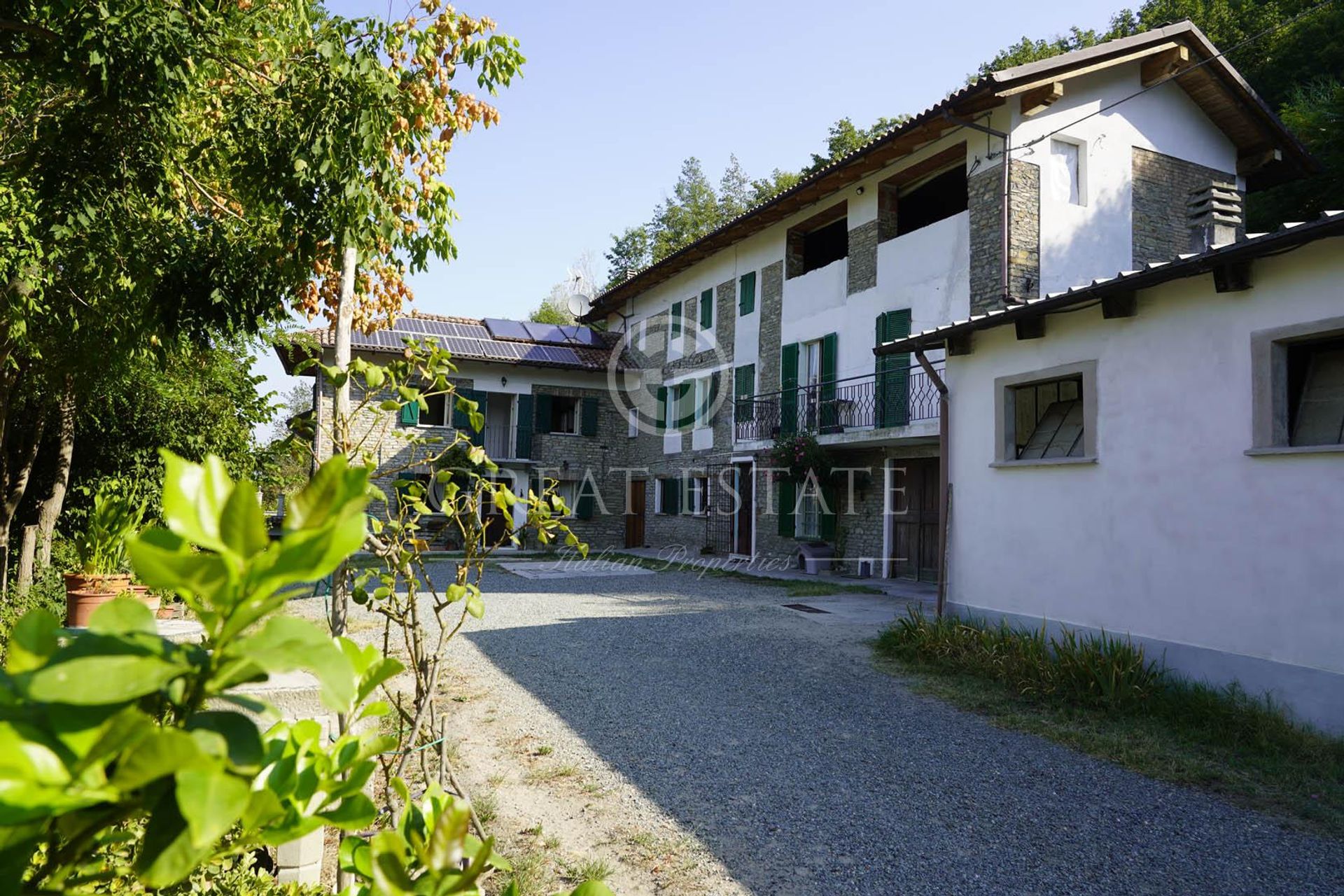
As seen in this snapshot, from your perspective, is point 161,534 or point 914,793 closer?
point 161,534

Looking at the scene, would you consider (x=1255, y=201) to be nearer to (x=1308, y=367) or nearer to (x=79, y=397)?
(x=1308, y=367)

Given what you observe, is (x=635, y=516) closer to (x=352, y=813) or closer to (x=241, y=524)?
(x=352, y=813)

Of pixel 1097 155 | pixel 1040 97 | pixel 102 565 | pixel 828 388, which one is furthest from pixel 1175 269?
pixel 828 388

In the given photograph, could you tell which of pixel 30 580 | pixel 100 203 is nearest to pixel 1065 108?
pixel 100 203

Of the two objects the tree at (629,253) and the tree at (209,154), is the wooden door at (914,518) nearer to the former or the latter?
the tree at (209,154)

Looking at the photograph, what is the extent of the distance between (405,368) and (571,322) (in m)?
36.2

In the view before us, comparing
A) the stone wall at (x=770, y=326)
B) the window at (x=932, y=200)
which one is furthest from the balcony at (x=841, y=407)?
the window at (x=932, y=200)

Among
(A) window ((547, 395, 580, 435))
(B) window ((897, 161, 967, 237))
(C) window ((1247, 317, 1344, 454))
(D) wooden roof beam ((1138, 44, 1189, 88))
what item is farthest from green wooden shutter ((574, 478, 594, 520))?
(C) window ((1247, 317, 1344, 454))

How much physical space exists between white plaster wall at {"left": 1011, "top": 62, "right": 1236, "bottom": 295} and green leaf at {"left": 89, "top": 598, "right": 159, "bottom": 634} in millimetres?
12735

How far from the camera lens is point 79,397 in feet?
27.1

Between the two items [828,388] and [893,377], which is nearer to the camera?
[893,377]

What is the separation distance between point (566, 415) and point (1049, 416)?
17.3 metres

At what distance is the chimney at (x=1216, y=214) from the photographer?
805 centimetres

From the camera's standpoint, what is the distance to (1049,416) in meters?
7.56
